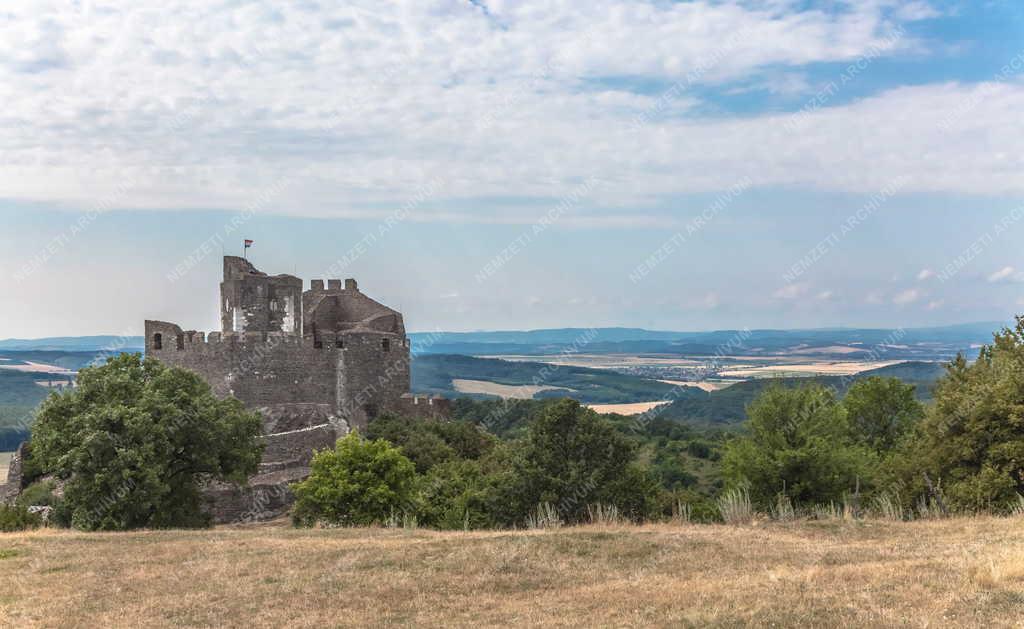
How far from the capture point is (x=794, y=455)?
29297 millimetres

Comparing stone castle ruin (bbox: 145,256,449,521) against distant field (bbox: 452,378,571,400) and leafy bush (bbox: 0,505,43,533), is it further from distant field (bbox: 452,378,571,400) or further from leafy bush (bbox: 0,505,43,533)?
distant field (bbox: 452,378,571,400)

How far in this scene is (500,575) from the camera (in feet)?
48.4

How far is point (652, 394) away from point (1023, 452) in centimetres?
11529

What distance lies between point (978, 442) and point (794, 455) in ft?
18.4

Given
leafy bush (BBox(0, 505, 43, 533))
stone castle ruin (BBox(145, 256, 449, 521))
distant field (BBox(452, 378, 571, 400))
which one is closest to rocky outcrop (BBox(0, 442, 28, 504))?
stone castle ruin (BBox(145, 256, 449, 521))

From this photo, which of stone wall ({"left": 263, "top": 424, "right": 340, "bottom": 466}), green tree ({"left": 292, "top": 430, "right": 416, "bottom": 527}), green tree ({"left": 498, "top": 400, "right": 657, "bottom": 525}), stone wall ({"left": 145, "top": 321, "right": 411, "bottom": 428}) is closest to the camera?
green tree ({"left": 498, "top": 400, "right": 657, "bottom": 525})

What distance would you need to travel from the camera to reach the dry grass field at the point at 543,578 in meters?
11.5

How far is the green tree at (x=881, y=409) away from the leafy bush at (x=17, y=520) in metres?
39.6

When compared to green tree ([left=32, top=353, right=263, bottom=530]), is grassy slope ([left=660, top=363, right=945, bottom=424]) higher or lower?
lower

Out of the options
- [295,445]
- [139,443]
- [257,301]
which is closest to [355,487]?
[139,443]

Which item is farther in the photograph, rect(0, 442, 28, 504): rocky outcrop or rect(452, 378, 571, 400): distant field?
rect(452, 378, 571, 400): distant field

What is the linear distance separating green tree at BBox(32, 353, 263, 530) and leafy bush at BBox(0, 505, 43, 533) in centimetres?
161

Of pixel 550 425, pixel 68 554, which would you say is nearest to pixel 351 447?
pixel 550 425

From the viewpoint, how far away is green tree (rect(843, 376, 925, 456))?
4812cm
